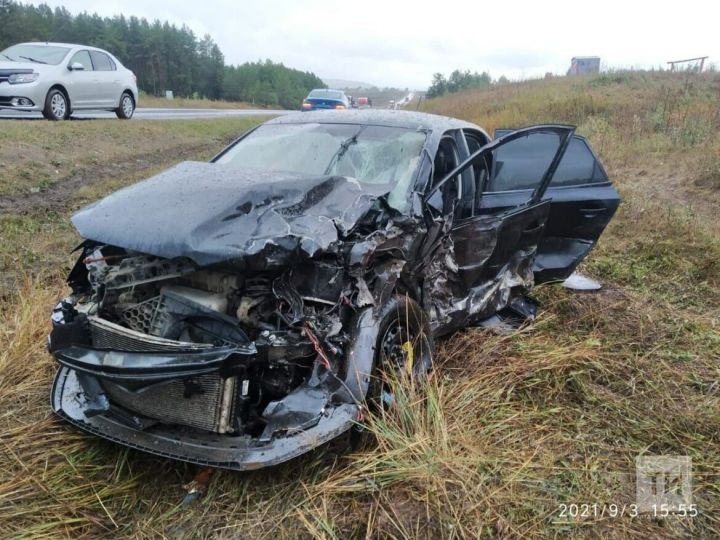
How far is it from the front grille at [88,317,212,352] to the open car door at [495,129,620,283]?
123 inches

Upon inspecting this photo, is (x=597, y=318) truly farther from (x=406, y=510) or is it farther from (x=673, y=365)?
(x=406, y=510)

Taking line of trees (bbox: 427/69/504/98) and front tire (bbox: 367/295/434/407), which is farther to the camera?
line of trees (bbox: 427/69/504/98)

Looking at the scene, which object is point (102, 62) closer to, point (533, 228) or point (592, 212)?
point (533, 228)

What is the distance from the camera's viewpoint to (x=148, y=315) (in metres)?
2.43

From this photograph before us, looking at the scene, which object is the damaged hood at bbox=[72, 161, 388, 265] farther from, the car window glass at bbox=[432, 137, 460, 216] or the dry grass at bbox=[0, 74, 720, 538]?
the dry grass at bbox=[0, 74, 720, 538]

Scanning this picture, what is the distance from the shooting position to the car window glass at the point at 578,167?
435cm

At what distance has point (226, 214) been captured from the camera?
246cm

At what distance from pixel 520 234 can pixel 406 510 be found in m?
2.38

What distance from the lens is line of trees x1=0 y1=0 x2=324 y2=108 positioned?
59375mm

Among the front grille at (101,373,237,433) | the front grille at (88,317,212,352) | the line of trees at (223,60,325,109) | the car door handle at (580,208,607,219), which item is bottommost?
the front grille at (101,373,237,433)

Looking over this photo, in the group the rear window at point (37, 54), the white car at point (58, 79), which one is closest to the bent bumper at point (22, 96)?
the white car at point (58, 79)

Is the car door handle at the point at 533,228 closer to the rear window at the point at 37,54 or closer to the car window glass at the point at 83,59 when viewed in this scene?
the rear window at the point at 37,54

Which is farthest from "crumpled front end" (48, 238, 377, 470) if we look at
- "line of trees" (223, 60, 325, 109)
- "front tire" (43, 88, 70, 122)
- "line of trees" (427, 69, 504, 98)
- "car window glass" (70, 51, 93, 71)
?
"line of trees" (223, 60, 325, 109)

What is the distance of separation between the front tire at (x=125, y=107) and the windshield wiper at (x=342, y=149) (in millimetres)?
10133
